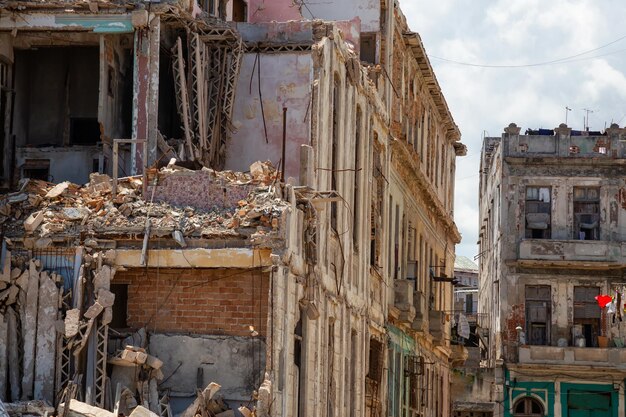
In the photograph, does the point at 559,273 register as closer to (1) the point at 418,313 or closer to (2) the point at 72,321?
(1) the point at 418,313

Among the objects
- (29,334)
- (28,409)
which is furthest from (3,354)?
(28,409)

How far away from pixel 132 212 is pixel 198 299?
61.1 inches

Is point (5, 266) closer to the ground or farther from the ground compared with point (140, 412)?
farther from the ground

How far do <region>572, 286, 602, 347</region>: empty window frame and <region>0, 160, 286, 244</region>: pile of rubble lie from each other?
33013 mm

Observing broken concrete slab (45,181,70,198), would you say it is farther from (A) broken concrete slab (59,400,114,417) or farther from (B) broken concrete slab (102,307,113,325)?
(A) broken concrete slab (59,400,114,417)

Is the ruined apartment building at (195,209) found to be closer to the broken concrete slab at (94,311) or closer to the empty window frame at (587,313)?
the broken concrete slab at (94,311)

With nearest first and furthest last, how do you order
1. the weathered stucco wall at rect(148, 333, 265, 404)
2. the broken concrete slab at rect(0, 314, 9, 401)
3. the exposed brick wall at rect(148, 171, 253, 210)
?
the broken concrete slab at rect(0, 314, 9, 401), the weathered stucco wall at rect(148, 333, 265, 404), the exposed brick wall at rect(148, 171, 253, 210)

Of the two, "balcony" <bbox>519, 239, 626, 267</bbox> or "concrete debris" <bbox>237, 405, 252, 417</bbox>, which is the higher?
"balcony" <bbox>519, 239, 626, 267</bbox>

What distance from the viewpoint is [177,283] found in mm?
19594

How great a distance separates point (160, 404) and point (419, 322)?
18.9 meters

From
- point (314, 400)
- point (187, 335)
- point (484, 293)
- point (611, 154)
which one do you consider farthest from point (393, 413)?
point (484, 293)

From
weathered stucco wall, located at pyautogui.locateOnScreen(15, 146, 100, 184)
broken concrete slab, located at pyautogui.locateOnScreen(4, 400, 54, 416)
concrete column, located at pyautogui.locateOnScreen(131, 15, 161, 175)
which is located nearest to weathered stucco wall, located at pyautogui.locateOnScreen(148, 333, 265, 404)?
broken concrete slab, located at pyautogui.locateOnScreen(4, 400, 54, 416)

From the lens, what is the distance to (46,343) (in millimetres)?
18672

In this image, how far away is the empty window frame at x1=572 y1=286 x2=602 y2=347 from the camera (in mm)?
51062
